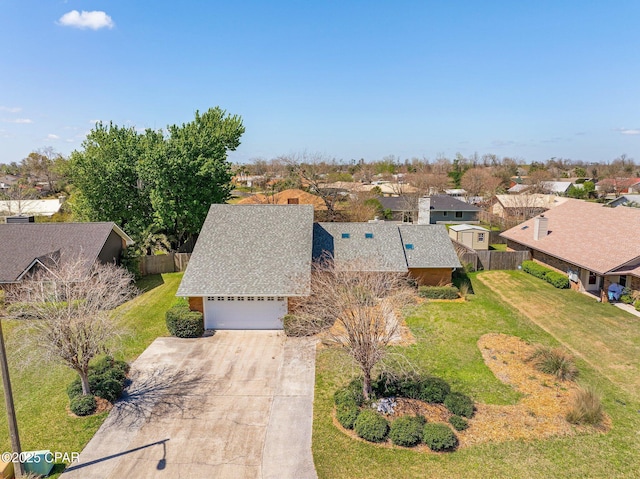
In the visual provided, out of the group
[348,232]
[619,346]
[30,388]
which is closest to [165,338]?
[30,388]

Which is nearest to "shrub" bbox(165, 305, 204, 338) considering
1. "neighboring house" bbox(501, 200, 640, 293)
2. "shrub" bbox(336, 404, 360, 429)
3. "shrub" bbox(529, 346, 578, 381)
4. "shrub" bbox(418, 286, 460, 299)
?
"shrub" bbox(336, 404, 360, 429)

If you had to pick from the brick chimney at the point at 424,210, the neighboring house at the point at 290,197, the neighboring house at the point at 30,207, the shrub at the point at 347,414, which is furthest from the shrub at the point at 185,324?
the neighboring house at the point at 30,207

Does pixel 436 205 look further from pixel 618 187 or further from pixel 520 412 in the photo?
pixel 618 187

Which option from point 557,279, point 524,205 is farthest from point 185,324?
point 524,205

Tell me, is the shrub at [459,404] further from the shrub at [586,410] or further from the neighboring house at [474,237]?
the neighboring house at [474,237]

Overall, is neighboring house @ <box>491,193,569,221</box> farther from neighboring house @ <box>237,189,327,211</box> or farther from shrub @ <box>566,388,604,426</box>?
shrub @ <box>566,388,604,426</box>

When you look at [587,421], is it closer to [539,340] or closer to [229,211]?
[539,340]
